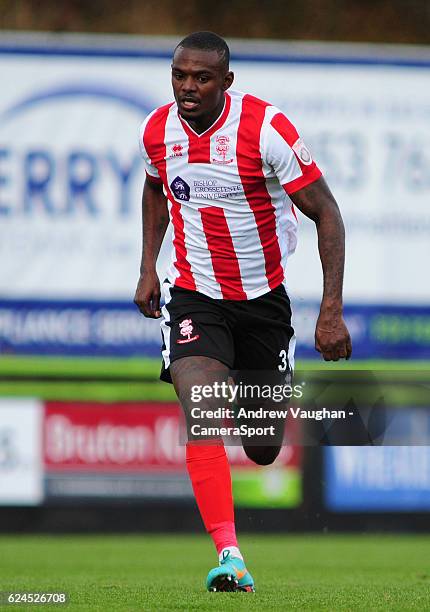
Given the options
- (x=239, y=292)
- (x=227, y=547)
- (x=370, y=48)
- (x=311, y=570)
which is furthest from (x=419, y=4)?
(x=227, y=547)

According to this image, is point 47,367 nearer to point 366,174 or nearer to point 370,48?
point 366,174

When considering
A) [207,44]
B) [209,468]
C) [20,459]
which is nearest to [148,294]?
[209,468]

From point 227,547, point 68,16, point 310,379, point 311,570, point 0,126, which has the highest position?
point 68,16

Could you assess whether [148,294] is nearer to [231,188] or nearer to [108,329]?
[231,188]

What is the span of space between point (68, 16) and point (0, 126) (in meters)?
3.06

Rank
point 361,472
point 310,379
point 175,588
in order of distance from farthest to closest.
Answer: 1. point 361,472
2. point 310,379
3. point 175,588

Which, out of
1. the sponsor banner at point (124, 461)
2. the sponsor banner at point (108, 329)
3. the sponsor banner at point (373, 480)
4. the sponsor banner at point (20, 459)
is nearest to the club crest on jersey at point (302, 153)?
the sponsor banner at point (124, 461)

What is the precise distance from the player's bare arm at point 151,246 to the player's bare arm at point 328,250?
0.81 meters

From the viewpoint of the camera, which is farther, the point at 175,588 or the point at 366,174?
the point at 366,174

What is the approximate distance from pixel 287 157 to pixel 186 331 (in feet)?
2.71

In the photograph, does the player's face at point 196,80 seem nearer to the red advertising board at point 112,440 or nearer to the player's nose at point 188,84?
the player's nose at point 188,84

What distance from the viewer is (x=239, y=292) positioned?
5.86 metres

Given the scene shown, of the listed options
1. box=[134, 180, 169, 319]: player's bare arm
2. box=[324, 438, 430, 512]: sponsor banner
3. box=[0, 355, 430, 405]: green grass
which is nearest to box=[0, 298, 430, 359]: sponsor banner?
box=[0, 355, 430, 405]: green grass

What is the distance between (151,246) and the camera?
614 cm
